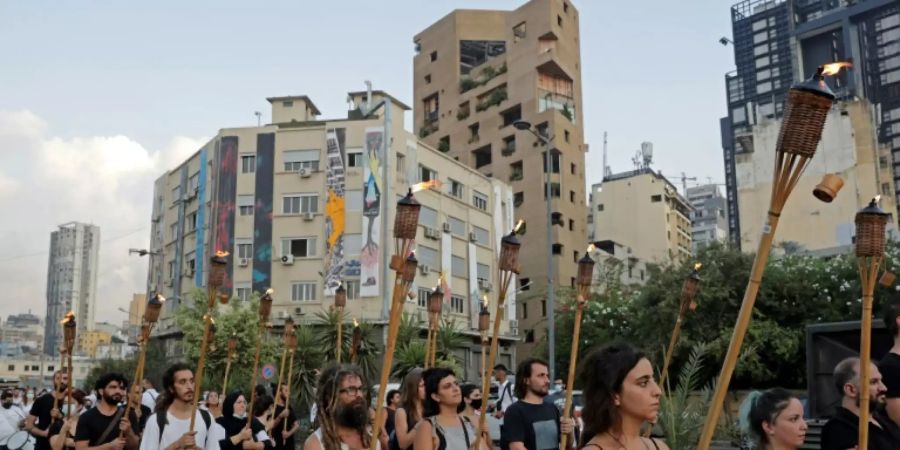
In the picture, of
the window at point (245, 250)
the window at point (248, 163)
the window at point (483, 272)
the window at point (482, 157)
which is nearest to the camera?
the window at point (245, 250)

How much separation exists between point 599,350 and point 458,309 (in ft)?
144

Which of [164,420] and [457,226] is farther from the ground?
[457,226]

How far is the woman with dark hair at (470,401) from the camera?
7.95m

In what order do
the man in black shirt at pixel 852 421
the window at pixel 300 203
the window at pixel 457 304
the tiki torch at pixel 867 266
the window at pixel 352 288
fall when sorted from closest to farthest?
1. the tiki torch at pixel 867 266
2. the man in black shirt at pixel 852 421
3. the window at pixel 352 288
4. the window at pixel 300 203
5. the window at pixel 457 304

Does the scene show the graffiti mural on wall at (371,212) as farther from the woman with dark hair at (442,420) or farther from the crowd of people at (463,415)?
the woman with dark hair at (442,420)

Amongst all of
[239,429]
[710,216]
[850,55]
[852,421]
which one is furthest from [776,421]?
[710,216]

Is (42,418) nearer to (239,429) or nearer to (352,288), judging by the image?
(239,429)

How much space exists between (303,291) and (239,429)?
34.3 metres

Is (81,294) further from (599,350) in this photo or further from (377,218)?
(599,350)

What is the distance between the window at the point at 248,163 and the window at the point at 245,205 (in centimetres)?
141

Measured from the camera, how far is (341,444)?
18.2 ft

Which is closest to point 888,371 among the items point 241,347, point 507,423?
point 507,423

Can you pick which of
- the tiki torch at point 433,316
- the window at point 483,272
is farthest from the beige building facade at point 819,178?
the tiki torch at point 433,316

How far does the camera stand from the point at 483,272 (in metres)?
50.6
